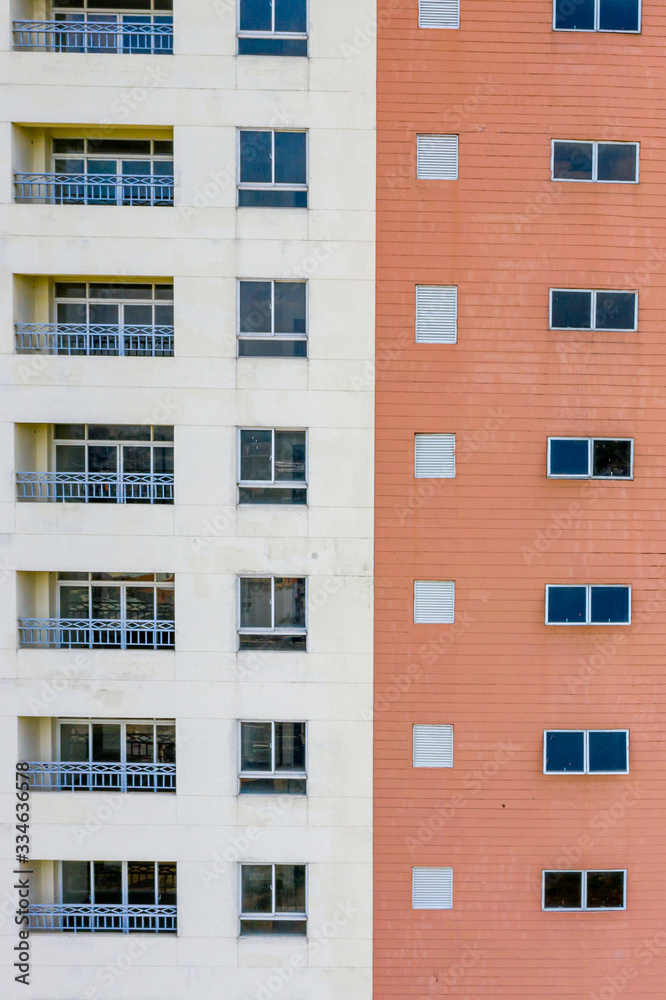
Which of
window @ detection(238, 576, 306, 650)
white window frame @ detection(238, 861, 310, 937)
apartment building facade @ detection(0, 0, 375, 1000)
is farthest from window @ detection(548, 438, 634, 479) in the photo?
white window frame @ detection(238, 861, 310, 937)

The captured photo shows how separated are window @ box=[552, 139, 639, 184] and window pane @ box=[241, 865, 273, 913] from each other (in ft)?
45.7

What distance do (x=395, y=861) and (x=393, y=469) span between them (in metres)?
7.28

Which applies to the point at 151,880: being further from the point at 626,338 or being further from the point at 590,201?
the point at 590,201

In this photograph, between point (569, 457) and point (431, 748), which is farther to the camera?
point (431, 748)

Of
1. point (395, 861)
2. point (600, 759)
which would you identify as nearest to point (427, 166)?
point (600, 759)

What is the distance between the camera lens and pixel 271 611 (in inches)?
479

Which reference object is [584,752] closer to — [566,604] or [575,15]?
[566,604]

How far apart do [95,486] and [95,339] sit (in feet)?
9.41

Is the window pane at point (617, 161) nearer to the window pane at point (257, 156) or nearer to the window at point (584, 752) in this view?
the window pane at point (257, 156)

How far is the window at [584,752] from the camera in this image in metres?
12.1

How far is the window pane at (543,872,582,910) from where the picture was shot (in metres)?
12.3

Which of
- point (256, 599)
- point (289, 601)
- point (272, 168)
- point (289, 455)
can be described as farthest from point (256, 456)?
point (272, 168)

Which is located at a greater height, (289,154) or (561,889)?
(289,154)

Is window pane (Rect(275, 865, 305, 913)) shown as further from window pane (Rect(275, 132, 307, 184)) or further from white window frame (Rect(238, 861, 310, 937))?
window pane (Rect(275, 132, 307, 184))
